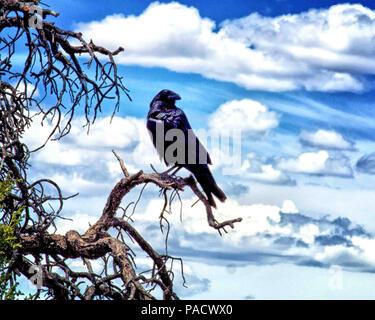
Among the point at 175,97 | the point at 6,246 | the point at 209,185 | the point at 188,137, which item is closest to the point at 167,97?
the point at 175,97

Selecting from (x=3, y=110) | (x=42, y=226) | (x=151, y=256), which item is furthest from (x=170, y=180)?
(x=3, y=110)

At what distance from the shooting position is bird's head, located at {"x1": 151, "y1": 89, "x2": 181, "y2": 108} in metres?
6.99

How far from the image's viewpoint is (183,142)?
6648mm

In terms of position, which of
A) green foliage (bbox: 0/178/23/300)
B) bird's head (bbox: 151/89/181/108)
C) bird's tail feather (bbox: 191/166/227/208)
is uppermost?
bird's head (bbox: 151/89/181/108)

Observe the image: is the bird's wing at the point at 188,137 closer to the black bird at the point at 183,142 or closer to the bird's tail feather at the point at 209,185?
the black bird at the point at 183,142

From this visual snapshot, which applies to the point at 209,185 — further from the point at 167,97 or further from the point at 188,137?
the point at 167,97

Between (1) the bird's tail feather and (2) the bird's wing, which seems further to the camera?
(2) the bird's wing

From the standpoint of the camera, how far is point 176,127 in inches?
265

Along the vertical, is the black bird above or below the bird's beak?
below

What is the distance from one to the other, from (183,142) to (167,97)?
0.67 metres

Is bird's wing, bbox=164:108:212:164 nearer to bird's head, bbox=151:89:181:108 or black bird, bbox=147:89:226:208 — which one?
black bird, bbox=147:89:226:208

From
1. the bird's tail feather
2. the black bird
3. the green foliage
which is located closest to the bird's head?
the black bird

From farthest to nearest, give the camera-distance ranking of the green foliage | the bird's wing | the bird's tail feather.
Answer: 1. the bird's wing
2. the bird's tail feather
3. the green foliage
